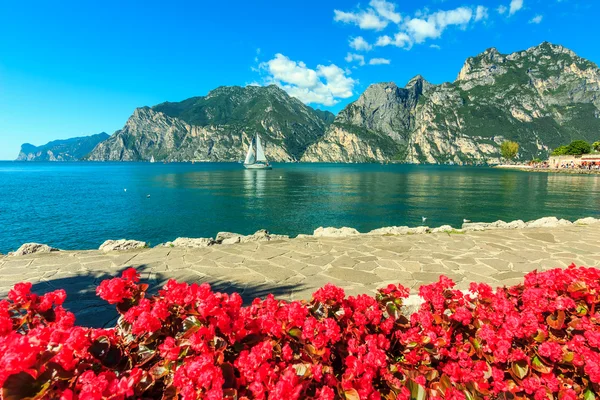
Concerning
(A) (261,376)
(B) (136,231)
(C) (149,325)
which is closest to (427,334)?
(A) (261,376)


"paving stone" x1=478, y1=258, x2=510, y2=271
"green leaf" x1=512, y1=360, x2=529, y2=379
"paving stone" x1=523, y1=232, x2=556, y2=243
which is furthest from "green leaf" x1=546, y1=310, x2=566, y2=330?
"paving stone" x1=523, y1=232, x2=556, y2=243

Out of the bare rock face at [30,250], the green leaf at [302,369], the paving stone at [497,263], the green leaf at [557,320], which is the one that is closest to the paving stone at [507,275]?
the paving stone at [497,263]

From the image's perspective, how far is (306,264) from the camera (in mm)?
7824

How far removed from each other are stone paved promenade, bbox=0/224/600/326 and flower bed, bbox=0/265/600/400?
7.78ft

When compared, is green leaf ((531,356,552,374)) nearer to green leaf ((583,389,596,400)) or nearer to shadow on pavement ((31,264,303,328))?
green leaf ((583,389,596,400))

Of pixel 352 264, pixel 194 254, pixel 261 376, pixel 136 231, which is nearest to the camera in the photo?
pixel 261 376

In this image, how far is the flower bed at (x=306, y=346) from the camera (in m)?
2.05

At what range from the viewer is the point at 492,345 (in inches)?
123

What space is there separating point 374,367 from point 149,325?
2.01 meters

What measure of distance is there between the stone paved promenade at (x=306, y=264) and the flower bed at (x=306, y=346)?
237cm

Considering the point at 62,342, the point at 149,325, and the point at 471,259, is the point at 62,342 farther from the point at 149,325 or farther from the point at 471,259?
the point at 471,259

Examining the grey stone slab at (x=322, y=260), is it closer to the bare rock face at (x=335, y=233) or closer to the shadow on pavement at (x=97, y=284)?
the shadow on pavement at (x=97, y=284)

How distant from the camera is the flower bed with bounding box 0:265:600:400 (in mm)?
2053

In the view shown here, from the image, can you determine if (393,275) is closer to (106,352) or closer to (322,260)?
(322,260)
